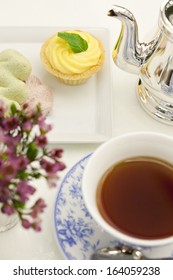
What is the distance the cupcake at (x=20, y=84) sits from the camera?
96 cm

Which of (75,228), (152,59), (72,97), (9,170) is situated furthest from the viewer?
(72,97)

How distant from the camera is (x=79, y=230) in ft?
2.55

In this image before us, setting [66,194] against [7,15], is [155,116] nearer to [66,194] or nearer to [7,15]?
[66,194]

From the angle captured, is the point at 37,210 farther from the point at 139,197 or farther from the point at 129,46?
the point at 129,46

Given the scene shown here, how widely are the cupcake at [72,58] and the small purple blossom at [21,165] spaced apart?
14.2 inches

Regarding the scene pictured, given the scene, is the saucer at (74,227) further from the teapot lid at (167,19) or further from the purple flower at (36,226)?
the teapot lid at (167,19)

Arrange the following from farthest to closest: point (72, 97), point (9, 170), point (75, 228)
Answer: point (72, 97) → point (75, 228) → point (9, 170)

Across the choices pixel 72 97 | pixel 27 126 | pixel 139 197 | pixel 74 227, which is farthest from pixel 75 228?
pixel 72 97

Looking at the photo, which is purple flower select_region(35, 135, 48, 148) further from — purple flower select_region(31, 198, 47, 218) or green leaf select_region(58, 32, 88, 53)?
green leaf select_region(58, 32, 88, 53)

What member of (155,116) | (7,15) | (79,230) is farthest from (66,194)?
(7,15)

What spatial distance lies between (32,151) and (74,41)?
434 mm

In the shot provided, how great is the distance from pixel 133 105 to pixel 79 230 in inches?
13.1

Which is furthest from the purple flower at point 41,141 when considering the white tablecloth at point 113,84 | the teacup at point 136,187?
the white tablecloth at point 113,84

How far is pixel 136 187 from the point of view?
812 mm
